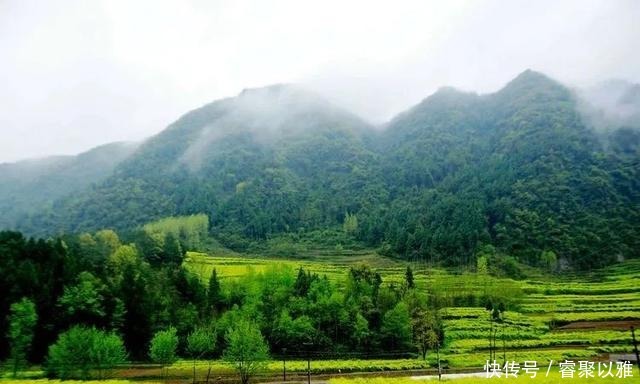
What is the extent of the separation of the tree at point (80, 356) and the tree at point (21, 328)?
3.29 metres

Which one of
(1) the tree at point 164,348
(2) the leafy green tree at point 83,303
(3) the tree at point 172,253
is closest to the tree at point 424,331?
(1) the tree at point 164,348

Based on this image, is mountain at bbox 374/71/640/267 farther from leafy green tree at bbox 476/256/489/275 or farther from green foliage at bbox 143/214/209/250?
green foliage at bbox 143/214/209/250

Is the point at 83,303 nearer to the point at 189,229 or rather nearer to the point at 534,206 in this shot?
the point at 189,229

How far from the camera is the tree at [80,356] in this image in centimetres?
4869

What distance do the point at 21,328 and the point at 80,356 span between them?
9.05 m

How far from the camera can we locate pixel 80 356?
49.3m

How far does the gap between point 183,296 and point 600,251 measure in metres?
99.8

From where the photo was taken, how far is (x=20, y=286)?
60688 millimetres

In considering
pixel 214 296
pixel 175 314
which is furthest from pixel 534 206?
pixel 175 314

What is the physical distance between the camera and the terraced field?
63438 millimetres

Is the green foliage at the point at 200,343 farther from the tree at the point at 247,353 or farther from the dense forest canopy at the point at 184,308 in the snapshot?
the tree at the point at 247,353

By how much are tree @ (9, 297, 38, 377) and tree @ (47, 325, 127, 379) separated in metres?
3.29

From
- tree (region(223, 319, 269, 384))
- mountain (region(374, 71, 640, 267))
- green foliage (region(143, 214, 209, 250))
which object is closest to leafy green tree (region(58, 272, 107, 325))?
tree (region(223, 319, 269, 384))

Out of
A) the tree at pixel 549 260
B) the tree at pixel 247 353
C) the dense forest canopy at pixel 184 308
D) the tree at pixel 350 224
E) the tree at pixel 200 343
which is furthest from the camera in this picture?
the tree at pixel 350 224
